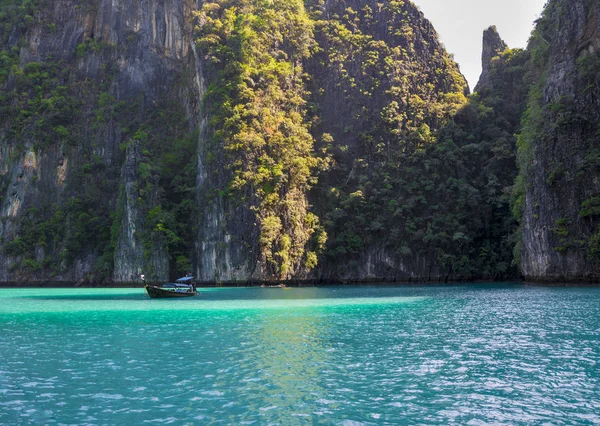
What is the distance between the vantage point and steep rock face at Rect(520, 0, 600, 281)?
38312 mm

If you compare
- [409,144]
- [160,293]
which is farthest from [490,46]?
[160,293]

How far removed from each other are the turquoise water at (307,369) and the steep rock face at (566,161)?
1836 cm

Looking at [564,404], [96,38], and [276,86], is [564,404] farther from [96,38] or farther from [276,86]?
[96,38]

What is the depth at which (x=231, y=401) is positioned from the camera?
966 centimetres

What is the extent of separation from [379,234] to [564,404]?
47.6 meters

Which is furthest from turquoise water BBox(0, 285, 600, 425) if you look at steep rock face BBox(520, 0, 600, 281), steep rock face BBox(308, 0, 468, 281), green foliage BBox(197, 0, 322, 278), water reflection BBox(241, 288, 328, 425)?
steep rock face BBox(308, 0, 468, 281)

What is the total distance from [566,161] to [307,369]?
3442 cm

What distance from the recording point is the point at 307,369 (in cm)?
1205

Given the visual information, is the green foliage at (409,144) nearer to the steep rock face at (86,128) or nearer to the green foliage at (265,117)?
the green foliage at (265,117)

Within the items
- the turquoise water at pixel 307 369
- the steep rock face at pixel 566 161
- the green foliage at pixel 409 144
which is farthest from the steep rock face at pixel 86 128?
the turquoise water at pixel 307 369

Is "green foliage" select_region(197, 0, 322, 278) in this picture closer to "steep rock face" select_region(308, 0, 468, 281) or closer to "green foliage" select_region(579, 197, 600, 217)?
"steep rock face" select_region(308, 0, 468, 281)

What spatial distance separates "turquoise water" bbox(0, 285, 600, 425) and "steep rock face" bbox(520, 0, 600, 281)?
18361mm

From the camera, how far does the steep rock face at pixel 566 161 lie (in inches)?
1508

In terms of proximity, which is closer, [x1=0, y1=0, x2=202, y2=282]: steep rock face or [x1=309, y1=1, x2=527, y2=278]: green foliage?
[x1=309, y1=1, x2=527, y2=278]: green foliage
